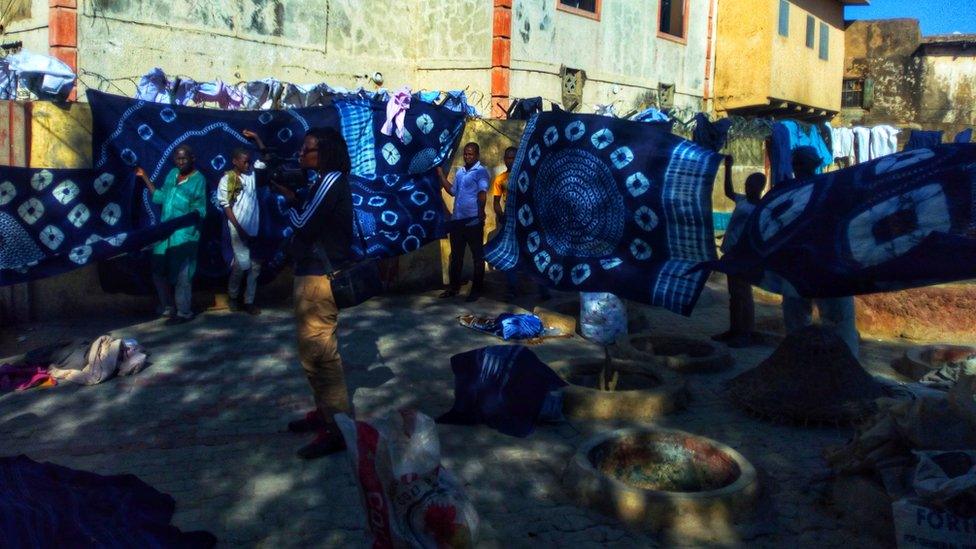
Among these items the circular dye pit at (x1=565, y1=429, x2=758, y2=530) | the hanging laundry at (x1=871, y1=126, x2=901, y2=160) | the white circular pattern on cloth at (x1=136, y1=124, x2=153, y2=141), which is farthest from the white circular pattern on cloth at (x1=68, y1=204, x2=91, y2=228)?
the hanging laundry at (x1=871, y1=126, x2=901, y2=160)

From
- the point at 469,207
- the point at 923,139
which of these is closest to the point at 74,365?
the point at 469,207

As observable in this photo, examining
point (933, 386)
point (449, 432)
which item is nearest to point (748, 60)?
point (933, 386)

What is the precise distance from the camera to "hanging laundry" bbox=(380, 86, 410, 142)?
9.17 metres

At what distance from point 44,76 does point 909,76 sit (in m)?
27.8

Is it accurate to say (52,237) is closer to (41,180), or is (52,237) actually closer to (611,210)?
(41,180)

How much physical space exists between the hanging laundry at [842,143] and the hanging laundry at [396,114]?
1085 centimetres

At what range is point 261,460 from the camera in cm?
470

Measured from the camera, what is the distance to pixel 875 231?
3.98m

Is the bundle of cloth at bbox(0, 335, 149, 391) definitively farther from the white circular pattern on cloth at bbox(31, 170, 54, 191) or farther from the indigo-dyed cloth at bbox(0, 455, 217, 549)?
the indigo-dyed cloth at bbox(0, 455, 217, 549)

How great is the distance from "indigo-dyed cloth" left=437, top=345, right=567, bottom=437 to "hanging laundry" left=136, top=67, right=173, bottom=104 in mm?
6971

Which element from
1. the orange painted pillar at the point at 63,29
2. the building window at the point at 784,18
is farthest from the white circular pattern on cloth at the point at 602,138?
the building window at the point at 784,18

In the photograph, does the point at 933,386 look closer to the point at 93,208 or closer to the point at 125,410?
the point at 125,410

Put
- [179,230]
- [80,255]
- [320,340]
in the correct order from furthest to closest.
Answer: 1. [179,230]
2. [80,255]
3. [320,340]

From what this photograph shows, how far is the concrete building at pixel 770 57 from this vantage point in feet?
75.2
